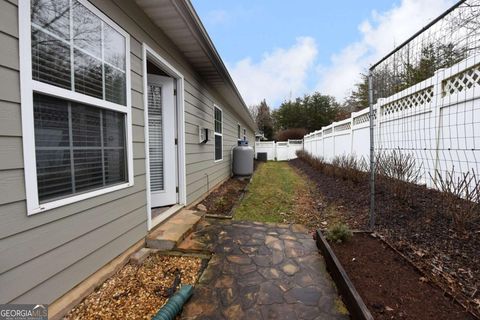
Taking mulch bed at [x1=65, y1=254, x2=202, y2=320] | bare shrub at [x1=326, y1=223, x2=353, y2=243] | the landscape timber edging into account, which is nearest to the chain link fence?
bare shrub at [x1=326, y1=223, x2=353, y2=243]

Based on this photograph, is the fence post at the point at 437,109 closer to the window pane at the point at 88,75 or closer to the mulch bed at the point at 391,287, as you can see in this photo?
the mulch bed at the point at 391,287

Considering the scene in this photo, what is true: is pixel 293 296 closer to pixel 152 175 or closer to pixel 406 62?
pixel 152 175

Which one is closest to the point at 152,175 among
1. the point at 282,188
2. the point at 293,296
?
the point at 293,296

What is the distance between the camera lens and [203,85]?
5211 millimetres

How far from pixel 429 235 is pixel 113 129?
3.56 m

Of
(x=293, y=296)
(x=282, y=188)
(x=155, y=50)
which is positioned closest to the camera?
(x=293, y=296)

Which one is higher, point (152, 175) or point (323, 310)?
point (152, 175)

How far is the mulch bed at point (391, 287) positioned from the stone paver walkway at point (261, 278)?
0.24m

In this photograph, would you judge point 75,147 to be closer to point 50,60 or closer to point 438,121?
point 50,60

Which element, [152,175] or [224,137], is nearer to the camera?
[152,175]

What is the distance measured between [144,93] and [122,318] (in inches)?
88.2

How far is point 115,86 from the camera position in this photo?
2332 mm

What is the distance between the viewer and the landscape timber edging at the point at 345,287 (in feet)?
5.16

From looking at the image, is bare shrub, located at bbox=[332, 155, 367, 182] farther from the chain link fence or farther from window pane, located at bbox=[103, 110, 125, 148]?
window pane, located at bbox=[103, 110, 125, 148]
